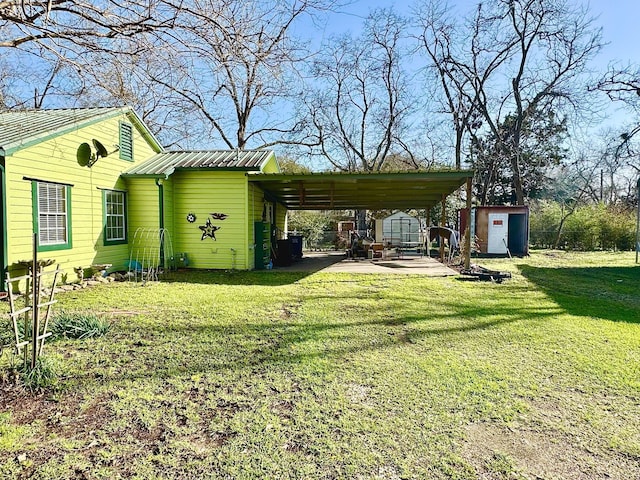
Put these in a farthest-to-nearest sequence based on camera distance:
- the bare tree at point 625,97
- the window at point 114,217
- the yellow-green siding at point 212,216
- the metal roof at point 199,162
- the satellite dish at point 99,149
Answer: the bare tree at point 625,97, the yellow-green siding at point 212,216, the metal roof at point 199,162, the window at point 114,217, the satellite dish at point 99,149

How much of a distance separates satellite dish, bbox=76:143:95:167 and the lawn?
4.02m

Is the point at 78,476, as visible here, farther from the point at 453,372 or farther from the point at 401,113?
the point at 401,113

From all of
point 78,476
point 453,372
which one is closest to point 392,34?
point 453,372

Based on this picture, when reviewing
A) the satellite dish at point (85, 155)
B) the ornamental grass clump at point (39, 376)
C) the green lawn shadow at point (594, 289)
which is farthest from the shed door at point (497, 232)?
the ornamental grass clump at point (39, 376)

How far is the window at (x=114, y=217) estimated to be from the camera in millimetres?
9367

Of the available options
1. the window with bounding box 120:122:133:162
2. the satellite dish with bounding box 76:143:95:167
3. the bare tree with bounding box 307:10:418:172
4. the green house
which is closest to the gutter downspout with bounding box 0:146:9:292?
the green house

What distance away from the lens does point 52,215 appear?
7.68 metres

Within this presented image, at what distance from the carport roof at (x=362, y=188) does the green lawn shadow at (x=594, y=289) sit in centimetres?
323

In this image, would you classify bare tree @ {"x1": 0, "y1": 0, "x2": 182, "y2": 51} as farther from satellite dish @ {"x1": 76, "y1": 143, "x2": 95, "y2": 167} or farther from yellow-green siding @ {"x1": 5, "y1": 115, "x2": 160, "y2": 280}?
satellite dish @ {"x1": 76, "y1": 143, "x2": 95, "y2": 167}

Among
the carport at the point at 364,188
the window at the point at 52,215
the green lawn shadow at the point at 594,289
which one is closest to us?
the green lawn shadow at the point at 594,289

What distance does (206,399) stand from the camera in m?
2.98

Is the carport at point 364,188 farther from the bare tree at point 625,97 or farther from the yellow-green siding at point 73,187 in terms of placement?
the bare tree at point 625,97

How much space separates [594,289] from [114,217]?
36.9 feet

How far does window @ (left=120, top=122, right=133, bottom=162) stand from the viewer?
10.0 metres
